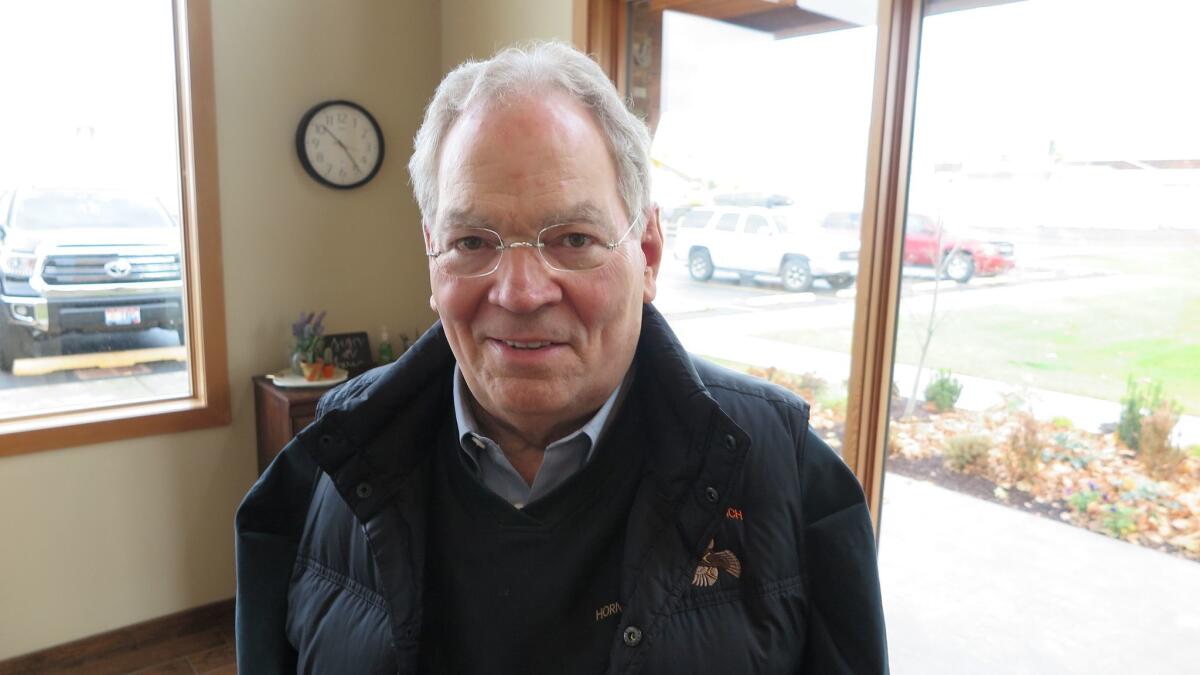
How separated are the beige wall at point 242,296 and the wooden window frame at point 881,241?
1989 mm

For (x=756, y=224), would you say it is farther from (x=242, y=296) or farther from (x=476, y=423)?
(x=242, y=296)

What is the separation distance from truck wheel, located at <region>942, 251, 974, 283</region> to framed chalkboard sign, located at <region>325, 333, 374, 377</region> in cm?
214

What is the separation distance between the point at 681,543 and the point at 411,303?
8.54 feet

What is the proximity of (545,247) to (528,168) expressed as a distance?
0.10 metres

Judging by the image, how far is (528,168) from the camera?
3.01 ft

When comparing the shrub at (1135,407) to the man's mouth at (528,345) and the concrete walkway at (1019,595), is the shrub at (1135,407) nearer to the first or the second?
the concrete walkway at (1019,595)

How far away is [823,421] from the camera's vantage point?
2254 mm

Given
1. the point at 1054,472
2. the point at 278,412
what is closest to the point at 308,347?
the point at 278,412

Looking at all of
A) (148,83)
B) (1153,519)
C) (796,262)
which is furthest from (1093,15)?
(148,83)

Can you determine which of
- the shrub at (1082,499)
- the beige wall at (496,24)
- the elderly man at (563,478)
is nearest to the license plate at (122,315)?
the beige wall at (496,24)

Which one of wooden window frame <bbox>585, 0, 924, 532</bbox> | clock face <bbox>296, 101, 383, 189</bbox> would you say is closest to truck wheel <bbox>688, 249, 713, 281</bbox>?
wooden window frame <bbox>585, 0, 924, 532</bbox>

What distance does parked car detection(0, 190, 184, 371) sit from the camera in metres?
2.55

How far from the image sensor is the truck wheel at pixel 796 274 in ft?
7.35

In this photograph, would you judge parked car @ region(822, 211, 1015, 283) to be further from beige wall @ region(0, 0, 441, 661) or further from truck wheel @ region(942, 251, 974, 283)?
beige wall @ region(0, 0, 441, 661)
